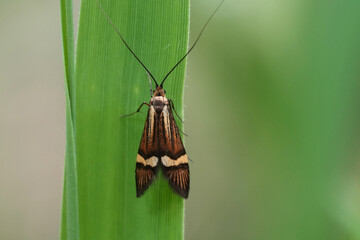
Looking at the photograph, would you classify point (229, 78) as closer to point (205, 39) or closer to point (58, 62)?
point (205, 39)

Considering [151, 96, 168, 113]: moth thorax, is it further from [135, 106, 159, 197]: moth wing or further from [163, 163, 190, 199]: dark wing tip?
[163, 163, 190, 199]: dark wing tip

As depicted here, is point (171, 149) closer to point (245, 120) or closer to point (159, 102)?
point (159, 102)

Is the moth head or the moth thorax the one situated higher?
the moth head

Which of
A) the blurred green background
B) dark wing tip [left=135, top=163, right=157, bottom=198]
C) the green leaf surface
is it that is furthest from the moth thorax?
the blurred green background

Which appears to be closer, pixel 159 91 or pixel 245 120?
pixel 159 91

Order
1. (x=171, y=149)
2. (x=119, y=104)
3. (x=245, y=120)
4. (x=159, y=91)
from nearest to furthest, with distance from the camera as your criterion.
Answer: (x=119, y=104)
(x=159, y=91)
(x=171, y=149)
(x=245, y=120)

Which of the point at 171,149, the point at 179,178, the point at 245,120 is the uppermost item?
the point at 245,120

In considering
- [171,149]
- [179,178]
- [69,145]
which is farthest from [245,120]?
[69,145]

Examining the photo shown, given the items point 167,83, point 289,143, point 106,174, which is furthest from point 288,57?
point 106,174
